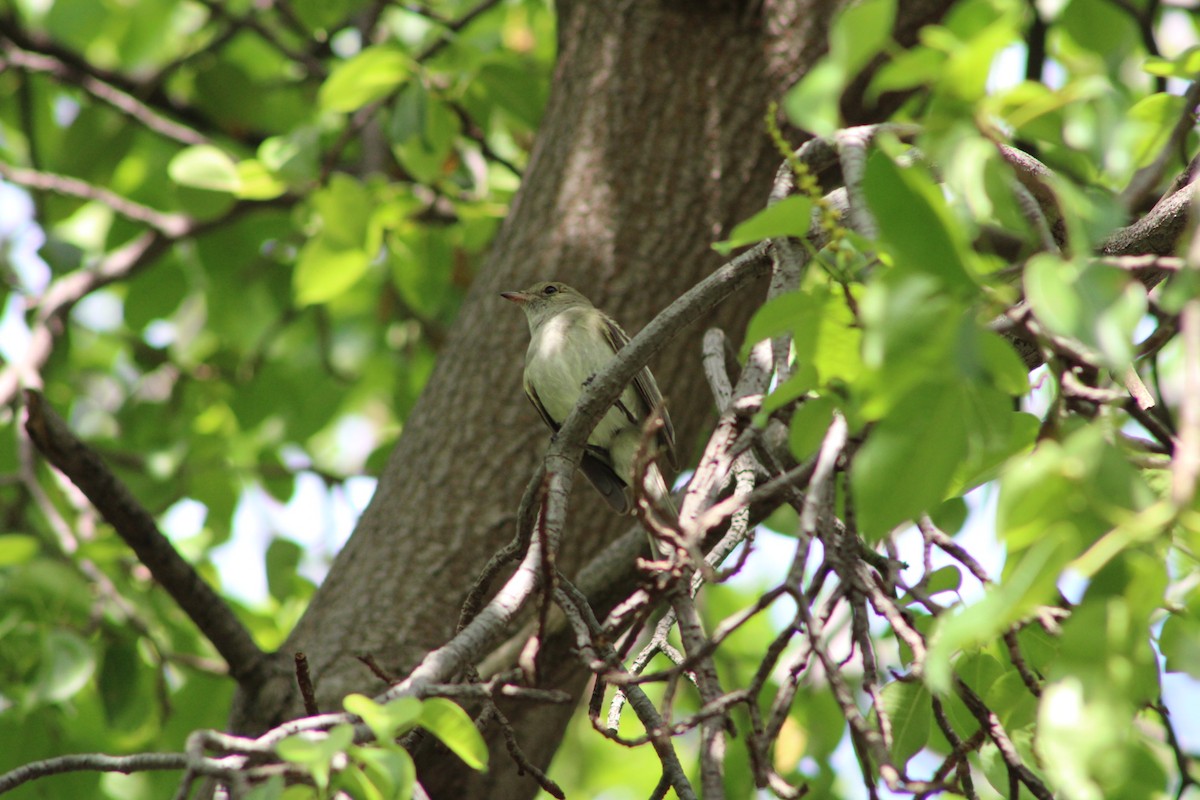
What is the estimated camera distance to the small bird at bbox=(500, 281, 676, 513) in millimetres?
3742

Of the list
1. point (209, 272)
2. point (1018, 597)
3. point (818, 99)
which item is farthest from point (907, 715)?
point (209, 272)

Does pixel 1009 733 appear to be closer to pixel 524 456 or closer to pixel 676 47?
pixel 524 456

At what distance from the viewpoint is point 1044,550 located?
1170 mm

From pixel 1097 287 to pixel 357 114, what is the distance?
4249mm

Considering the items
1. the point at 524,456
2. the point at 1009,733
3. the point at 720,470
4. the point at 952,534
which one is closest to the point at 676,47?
the point at 524,456

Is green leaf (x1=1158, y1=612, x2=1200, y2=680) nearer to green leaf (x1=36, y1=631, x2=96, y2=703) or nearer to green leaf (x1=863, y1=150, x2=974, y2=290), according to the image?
green leaf (x1=863, y1=150, x2=974, y2=290)

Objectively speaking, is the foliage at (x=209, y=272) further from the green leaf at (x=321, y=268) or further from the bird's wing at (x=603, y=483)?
the bird's wing at (x=603, y=483)

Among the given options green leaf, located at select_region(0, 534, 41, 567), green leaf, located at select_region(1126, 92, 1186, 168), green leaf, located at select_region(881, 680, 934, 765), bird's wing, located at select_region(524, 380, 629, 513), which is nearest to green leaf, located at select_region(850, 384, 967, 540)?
green leaf, located at select_region(881, 680, 934, 765)

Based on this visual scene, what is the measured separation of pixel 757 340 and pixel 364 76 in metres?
2.50

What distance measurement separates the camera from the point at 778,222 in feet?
5.03

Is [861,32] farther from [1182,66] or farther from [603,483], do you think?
[603,483]

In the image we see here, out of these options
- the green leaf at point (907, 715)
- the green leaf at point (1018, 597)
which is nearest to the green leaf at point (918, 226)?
the green leaf at point (1018, 597)

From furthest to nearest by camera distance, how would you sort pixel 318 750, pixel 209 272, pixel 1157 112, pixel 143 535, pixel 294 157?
pixel 209 272 < pixel 294 157 < pixel 143 535 < pixel 1157 112 < pixel 318 750

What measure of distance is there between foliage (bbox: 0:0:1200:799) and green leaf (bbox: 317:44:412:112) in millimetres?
12
